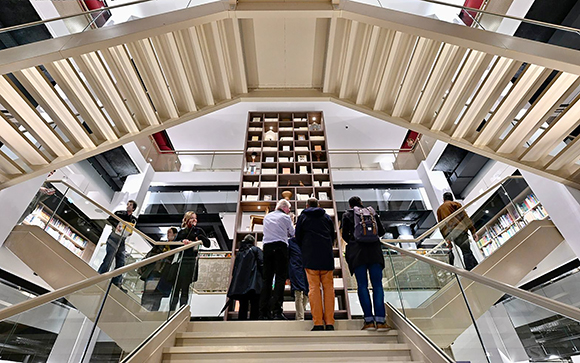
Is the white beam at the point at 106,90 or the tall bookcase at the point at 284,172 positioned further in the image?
the tall bookcase at the point at 284,172

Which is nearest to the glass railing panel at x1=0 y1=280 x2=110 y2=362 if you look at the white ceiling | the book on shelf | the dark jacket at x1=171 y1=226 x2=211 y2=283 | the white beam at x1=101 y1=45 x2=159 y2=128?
the dark jacket at x1=171 y1=226 x2=211 y2=283

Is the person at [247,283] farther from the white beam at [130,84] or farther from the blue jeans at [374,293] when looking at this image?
the white beam at [130,84]

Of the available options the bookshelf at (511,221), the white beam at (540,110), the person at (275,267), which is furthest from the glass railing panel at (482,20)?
the person at (275,267)

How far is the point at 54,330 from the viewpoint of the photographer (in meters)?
1.35

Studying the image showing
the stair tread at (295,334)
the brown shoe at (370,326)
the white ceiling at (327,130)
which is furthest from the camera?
the white ceiling at (327,130)

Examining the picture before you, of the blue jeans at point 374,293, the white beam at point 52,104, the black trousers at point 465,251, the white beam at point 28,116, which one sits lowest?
the blue jeans at point 374,293

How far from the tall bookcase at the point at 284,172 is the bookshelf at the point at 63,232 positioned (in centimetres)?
201

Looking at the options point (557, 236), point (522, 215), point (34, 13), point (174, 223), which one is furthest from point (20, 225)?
point (557, 236)

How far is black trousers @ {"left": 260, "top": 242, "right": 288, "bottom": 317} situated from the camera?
10.6 feet

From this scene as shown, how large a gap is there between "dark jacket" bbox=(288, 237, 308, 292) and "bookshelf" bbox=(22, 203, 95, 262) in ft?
9.05

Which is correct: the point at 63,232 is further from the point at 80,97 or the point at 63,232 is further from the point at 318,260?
the point at 318,260

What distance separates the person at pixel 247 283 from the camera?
322cm

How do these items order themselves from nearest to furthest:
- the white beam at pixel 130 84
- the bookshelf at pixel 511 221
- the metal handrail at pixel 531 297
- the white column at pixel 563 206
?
the metal handrail at pixel 531 297 → the white beam at pixel 130 84 → the white column at pixel 563 206 → the bookshelf at pixel 511 221

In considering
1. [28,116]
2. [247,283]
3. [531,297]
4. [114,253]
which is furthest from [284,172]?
[531,297]
